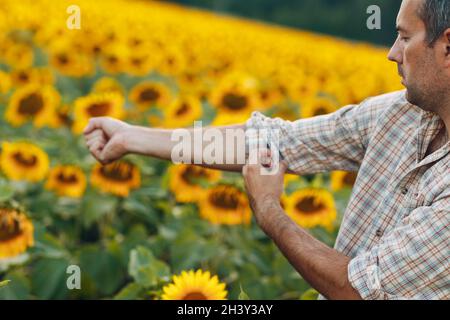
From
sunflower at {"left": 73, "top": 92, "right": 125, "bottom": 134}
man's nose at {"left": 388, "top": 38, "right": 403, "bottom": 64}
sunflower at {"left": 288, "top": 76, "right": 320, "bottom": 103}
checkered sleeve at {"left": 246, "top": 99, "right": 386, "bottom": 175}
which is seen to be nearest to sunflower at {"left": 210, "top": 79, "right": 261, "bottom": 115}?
sunflower at {"left": 73, "top": 92, "right": 125, "bottom": 134}

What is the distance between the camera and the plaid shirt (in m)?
1.89

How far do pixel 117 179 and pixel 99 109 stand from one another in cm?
81

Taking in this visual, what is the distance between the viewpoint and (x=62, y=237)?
3.73 meters

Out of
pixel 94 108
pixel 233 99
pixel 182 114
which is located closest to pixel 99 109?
pixel 94 108

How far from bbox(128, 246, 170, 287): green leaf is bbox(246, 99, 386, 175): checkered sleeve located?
1.42 ft

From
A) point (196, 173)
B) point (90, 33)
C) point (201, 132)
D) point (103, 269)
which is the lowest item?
point (103, 269)

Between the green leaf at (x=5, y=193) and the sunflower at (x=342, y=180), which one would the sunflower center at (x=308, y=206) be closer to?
the sunflower at (x=342, y=180)

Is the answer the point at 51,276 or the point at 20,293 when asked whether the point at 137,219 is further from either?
the point at 20,293

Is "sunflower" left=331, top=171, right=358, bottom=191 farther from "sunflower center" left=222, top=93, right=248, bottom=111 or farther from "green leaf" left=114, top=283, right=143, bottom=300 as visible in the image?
"green leaf" left=114, top=283, right=143, bottom=300

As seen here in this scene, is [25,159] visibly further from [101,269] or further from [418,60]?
[418,60]

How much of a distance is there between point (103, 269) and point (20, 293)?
54 cm

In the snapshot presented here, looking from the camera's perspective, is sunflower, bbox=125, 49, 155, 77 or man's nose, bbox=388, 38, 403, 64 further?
sunflower, bbox=125, 49, 155, 77

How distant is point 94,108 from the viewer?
4.46 m
